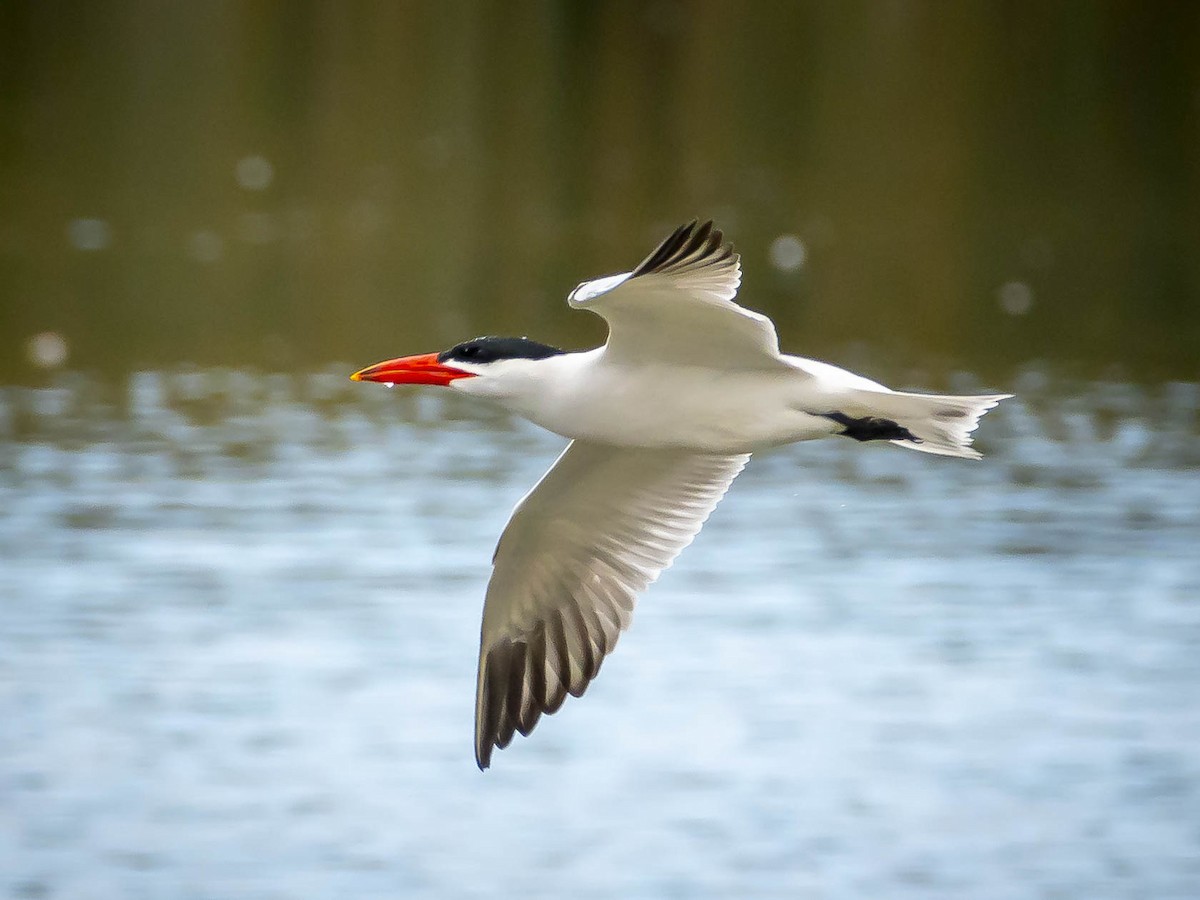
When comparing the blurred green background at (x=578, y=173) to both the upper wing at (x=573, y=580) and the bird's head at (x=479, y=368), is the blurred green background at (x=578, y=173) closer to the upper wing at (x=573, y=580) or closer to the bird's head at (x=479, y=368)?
the upper wing at (x=573, y=580)

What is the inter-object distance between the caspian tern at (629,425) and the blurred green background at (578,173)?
39.7 feet

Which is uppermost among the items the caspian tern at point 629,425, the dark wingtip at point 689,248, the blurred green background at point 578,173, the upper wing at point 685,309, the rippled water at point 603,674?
the dark wingtip at point 689,248

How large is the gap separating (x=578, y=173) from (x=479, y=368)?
80.9 ft

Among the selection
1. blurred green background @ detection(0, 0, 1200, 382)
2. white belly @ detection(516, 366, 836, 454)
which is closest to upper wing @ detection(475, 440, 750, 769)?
white belly @ detection(516, 366, 836, 454)

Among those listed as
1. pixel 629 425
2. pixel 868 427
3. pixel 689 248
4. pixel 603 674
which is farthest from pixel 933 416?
pixel 603 674

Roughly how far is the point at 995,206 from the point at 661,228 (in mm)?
5431

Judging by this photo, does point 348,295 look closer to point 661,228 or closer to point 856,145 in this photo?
point 661,228

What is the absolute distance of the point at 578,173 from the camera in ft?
103

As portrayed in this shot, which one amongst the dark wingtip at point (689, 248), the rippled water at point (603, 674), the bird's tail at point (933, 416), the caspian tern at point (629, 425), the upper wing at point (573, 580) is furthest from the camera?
the rippled water at point (603, 674)

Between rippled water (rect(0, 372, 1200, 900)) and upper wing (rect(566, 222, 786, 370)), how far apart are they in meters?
4.72

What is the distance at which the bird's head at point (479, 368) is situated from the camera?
680cm

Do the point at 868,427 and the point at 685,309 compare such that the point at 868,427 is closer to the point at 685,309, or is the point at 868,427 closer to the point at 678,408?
the point at 678,408

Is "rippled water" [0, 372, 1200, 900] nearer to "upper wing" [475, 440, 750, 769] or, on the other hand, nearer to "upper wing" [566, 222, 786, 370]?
"upper wing" [475, 440, 750, 769]

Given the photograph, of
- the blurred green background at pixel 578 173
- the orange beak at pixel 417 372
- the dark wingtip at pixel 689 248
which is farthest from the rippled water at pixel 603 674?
the dark wingtip at pixel 689 248
